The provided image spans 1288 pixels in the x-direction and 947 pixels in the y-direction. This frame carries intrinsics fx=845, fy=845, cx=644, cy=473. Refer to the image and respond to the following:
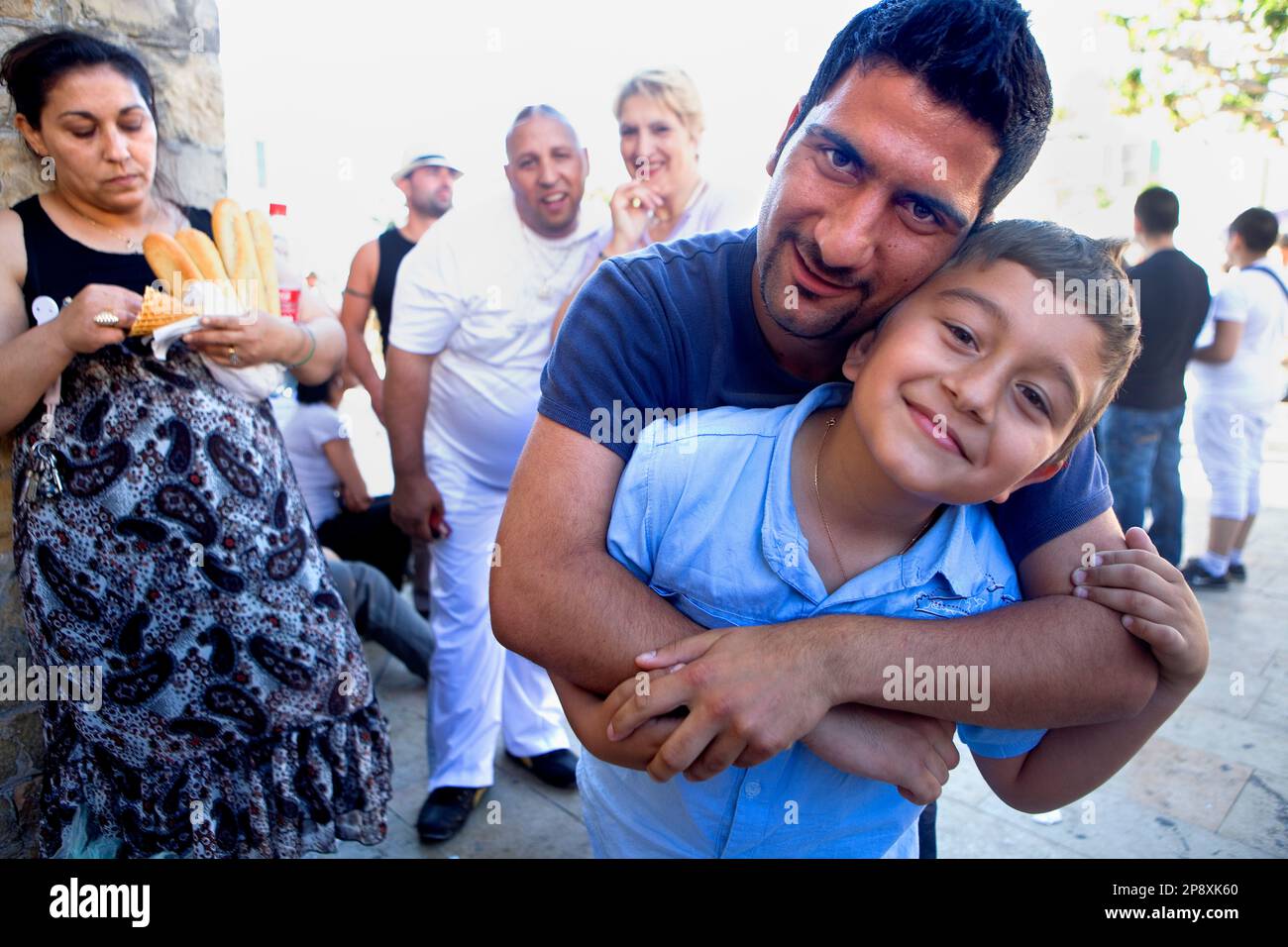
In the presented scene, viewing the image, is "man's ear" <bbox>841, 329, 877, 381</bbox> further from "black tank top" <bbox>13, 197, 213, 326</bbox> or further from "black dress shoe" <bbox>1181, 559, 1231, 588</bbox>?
"black dress shoe" <bbox>1181, 559, 1231, 588</bbox>

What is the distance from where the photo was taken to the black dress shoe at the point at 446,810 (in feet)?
10.2

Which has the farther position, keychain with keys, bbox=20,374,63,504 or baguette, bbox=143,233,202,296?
baguette, bbox=143,233,202,296

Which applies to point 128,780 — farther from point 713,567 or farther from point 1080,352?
point 1080,352

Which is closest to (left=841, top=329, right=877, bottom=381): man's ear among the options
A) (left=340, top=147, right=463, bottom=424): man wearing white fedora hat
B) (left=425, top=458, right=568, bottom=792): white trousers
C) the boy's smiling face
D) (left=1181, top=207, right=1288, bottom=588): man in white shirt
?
the boy's smiling face

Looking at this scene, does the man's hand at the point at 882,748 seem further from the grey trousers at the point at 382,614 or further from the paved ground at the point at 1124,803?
the grey trousers at the point at 382,614

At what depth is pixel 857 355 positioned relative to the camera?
1511 mm

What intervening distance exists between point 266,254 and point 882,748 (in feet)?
6.49

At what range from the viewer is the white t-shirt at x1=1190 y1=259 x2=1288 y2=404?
17.5ft

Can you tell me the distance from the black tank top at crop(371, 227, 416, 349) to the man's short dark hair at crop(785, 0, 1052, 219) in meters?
3.52

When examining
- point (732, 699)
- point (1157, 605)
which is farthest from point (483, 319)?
point (1157, 605)

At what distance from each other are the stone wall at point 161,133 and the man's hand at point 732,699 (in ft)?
6.63

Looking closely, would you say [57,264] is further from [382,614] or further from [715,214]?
[715,214]

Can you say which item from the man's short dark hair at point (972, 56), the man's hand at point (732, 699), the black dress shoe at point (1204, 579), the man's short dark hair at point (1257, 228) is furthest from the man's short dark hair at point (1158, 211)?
the man's hand at point (732, 699)
